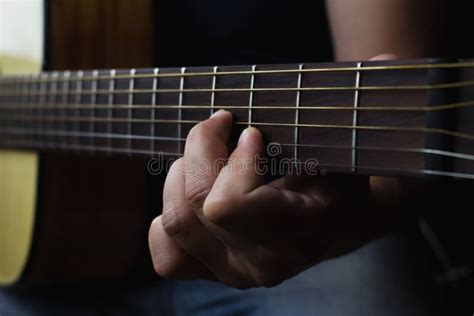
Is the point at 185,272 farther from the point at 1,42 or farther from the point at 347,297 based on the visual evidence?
the point at 1,42

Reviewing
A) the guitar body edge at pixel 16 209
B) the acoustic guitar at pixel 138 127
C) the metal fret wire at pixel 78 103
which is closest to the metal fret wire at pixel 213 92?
the acoustic guitar at pixel 138 127

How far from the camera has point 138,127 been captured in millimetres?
531

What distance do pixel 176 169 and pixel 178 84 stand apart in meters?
0.07

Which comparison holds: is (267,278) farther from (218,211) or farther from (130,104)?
(130,104)

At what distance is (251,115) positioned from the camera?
427mm

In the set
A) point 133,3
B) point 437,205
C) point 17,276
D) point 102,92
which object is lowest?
point 17,276

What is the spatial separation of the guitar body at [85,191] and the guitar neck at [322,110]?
134 millimetres

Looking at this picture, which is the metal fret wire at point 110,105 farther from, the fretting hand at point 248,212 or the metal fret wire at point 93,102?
the fretting hand at point 248,212

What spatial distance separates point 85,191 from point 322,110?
43 centimetres

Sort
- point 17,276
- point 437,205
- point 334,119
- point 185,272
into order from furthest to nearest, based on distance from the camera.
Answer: point 17,276
point 437,205
point 185,272
point 334,119

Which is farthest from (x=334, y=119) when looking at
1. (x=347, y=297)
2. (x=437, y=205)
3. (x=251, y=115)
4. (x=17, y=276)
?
(x=17, y=276)

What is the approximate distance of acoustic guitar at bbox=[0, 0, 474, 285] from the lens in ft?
1.15

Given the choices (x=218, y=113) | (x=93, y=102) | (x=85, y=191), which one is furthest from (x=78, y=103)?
(x=218, y=113)

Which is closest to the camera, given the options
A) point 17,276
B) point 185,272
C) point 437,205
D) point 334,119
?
point 334,119
